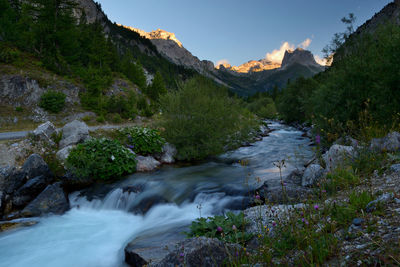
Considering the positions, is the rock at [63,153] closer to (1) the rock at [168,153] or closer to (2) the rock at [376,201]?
(1) the rock at [168,153]

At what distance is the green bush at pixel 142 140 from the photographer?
13.5m

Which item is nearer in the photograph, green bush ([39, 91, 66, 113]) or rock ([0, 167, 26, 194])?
rock ([0, 167, 26, 194])

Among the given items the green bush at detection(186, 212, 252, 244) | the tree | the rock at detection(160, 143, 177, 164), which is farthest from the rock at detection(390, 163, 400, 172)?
the tree

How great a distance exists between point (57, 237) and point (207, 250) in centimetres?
605

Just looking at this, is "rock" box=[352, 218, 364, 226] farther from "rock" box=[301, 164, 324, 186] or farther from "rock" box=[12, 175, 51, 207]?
"rock" box=[12, 175, 51, 207]

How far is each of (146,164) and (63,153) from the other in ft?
13.7

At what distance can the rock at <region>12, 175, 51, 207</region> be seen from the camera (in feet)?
27.8

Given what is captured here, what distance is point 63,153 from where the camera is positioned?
11.0 meters

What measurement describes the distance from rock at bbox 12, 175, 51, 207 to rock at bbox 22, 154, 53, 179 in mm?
292

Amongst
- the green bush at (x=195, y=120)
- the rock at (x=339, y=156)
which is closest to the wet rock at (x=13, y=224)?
the green bush at (x=195, y=120)

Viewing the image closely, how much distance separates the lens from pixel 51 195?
8539mm

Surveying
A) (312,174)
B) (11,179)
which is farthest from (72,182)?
(312,174)

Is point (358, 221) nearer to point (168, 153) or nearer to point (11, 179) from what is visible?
point (11, 179)

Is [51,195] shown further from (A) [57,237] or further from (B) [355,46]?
(B) [355,46]
